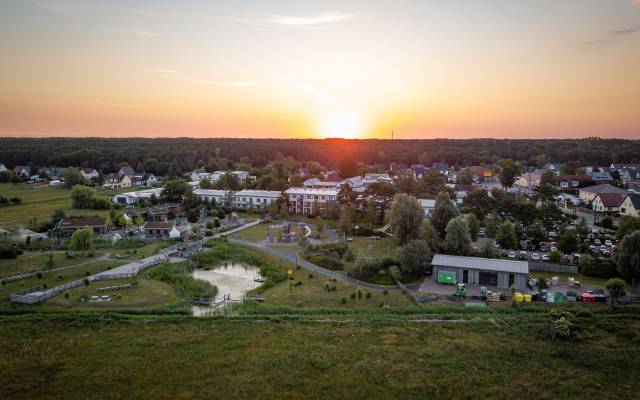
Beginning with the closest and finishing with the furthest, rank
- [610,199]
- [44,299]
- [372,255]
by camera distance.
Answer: [44,299]
[372,255]
[610,199]

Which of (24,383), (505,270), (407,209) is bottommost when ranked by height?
(24,383)

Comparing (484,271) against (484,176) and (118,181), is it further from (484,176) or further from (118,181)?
(118,181)

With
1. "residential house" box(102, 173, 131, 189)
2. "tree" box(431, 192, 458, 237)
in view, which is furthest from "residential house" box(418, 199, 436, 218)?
"residential house" box(102, 173, 131, 189)

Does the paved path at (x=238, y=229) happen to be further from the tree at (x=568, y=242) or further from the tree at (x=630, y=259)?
the tree at (x=630, y=259)

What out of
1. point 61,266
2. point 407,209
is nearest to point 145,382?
point 61,266

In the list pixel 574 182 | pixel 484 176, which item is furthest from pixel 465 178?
pixel 574 182

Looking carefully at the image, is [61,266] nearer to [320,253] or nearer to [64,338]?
[64,338]
